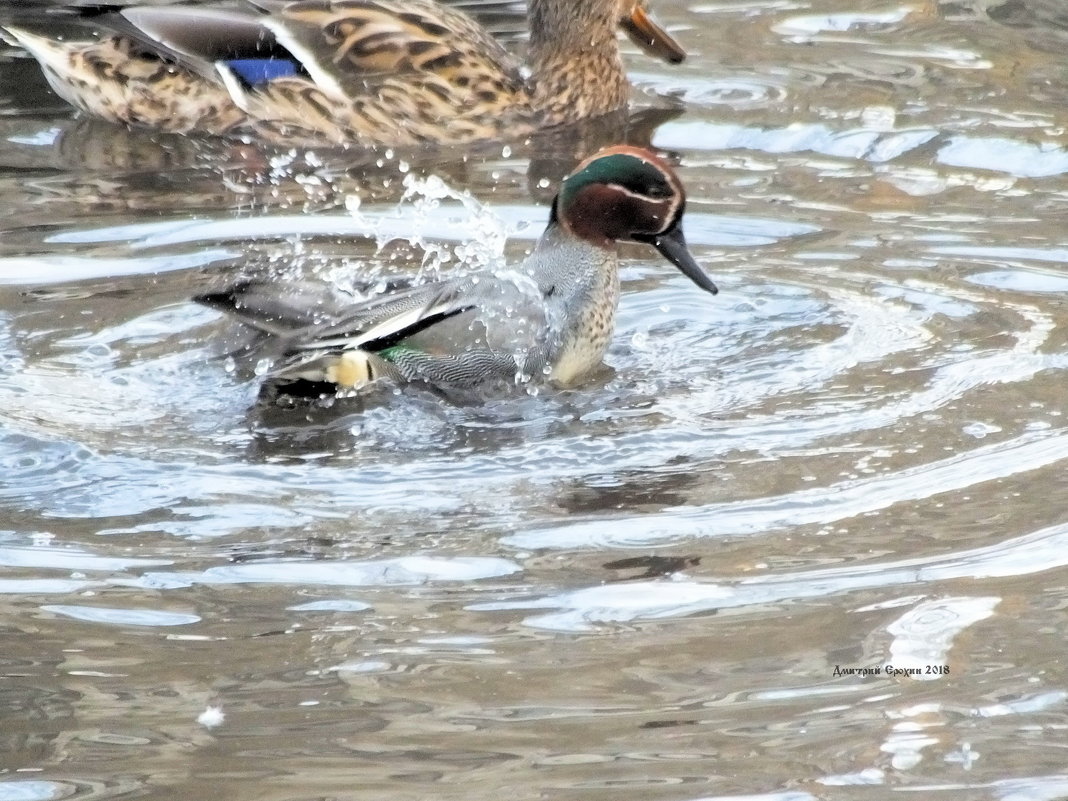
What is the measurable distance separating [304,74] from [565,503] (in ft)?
16.1

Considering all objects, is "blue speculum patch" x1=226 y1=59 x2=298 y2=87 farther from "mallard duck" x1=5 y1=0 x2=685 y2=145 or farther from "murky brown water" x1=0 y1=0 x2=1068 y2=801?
"murky brown water" x1=0 y1=0 x2=1068 y2=801

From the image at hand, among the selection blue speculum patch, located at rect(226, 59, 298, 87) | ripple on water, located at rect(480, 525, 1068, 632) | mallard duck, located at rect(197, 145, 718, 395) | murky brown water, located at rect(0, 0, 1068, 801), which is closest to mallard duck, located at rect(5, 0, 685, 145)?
blue speculum patch, located at rect(226, 59, 298, 87)

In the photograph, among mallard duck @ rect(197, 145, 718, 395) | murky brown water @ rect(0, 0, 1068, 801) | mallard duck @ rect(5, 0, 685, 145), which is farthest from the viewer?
mallard duck @ rect(5, 0, 685, 145)

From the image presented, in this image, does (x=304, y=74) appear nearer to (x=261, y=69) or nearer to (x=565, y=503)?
(x=261, y=69)

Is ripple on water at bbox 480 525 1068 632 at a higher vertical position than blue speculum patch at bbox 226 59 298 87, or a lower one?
lower

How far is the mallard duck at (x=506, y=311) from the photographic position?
6223mm

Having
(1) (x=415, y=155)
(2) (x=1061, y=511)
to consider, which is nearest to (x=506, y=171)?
(1) (x=415, y=155)

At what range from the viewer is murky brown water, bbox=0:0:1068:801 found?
3.90 metres

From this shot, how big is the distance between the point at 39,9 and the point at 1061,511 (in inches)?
323

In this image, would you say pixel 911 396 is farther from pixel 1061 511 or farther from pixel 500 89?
pixel 500 89

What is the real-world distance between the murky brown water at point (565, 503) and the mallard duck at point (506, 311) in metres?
0.16

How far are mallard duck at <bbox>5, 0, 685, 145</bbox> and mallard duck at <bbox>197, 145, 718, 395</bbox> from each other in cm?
303

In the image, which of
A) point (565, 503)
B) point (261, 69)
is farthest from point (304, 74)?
point (565, 503)

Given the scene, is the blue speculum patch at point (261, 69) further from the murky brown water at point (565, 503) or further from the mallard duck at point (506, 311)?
the mallard duck at point (506, 311)
